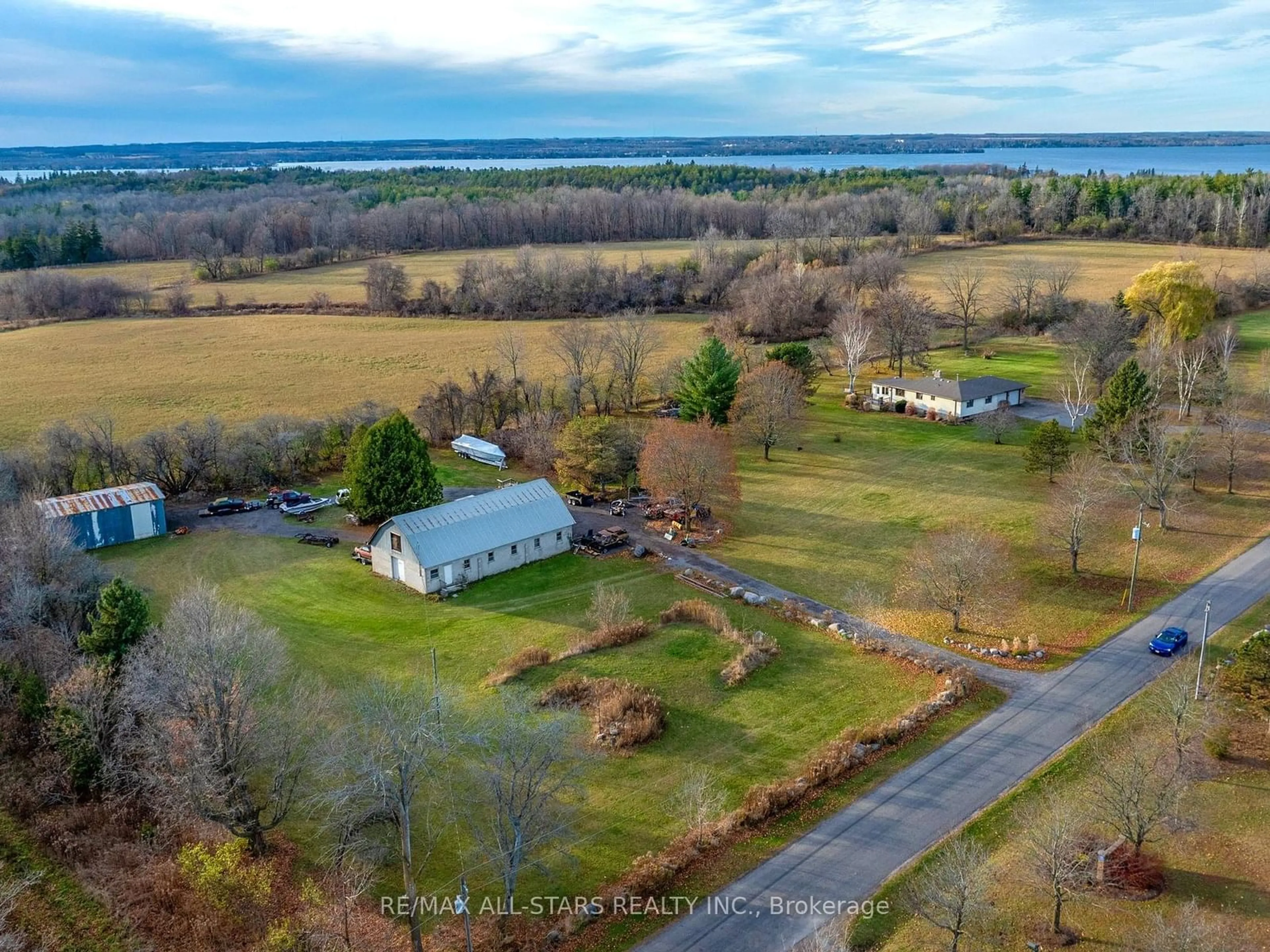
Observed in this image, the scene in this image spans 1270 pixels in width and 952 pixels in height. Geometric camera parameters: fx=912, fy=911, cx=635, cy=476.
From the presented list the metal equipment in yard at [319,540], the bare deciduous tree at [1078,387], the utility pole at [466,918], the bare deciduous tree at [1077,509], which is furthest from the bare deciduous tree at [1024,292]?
the utility pole at [466,918]

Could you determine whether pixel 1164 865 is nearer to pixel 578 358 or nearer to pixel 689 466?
pixel 689 466

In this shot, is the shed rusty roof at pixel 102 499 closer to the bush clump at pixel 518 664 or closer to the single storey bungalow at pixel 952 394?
the bush clump at pixel 518 664

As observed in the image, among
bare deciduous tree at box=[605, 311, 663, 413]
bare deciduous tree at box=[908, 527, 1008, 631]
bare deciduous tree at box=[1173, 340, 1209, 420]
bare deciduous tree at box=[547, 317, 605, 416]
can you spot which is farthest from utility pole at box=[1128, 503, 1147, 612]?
bare deciduous tree at box=[547, 317, 605, 416]

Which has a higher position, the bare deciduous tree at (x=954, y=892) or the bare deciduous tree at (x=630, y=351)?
the bare deciduous tree at (x=630, y=351)

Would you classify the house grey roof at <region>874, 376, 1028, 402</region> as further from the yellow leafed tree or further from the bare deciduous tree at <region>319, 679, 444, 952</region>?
the bare deciduous tree at <region>319, 679, 444, 952</region>

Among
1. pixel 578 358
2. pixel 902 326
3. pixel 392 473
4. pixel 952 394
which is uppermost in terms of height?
pixel 902 326

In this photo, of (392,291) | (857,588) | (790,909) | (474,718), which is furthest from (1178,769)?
(392,291)

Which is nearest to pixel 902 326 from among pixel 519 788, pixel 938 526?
pixel 938 526
